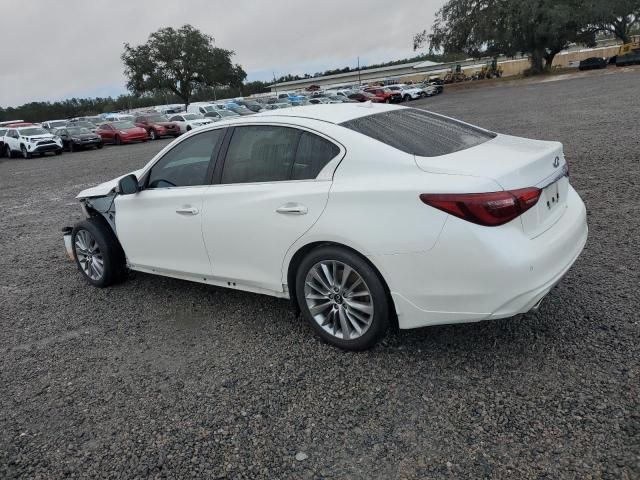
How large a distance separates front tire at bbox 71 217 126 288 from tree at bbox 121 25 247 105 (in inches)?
2374

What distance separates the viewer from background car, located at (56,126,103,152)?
28094 mm

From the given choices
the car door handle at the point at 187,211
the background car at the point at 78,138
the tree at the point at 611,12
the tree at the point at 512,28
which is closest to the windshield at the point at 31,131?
the background car at the point at 78,138

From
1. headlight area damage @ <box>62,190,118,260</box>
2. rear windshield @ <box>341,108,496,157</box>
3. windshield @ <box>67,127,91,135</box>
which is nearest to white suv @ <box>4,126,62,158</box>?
windshield @ <box>67,127,91,135</box>

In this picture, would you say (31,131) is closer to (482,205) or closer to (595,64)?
(482,205)

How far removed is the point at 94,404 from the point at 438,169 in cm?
261

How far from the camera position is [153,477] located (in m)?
2.62

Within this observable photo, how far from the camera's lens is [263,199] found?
366 centimetres

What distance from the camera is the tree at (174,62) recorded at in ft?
196

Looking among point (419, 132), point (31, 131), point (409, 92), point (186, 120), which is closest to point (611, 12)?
point (409, 92)

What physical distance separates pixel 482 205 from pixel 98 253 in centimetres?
390

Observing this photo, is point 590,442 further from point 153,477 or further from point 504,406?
point 153,477

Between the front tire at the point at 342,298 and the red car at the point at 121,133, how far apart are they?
29393 millimetres

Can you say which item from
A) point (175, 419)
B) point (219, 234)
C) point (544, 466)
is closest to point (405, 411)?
point (544, 466)

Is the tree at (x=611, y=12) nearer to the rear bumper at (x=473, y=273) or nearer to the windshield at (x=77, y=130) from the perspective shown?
the windshield at (x=77, y=130)
